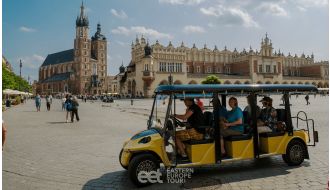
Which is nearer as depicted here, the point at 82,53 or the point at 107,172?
the point at 107,172

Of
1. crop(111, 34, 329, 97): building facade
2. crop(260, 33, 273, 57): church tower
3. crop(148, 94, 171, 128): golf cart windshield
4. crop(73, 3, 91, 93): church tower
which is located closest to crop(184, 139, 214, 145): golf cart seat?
crop(148, 94, 171, 128): golf cart windshield

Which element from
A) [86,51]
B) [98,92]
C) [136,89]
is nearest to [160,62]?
[136,89]

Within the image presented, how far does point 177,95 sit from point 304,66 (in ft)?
370

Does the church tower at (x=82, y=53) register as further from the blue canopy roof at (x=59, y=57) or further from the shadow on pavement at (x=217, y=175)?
the shadow on pavement at (x=217, y=175)

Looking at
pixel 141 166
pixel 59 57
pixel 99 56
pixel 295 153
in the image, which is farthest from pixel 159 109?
pixel 59 57

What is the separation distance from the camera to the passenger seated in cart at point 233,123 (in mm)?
6598

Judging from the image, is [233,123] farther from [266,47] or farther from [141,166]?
[266,47]

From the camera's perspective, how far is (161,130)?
20.2 feet

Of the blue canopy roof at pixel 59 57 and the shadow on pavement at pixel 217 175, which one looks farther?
the blue canopy roof at pixel 59 57

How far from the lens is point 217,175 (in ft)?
20.6

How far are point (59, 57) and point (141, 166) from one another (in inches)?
6093

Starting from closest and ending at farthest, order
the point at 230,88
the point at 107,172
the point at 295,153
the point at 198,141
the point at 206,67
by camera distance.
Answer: the point at 198,141 < the point at 230,88 < the point at 107,172 < the point at 295,153 < the point at 206,67

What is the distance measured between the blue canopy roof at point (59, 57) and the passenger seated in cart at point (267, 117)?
466 ft

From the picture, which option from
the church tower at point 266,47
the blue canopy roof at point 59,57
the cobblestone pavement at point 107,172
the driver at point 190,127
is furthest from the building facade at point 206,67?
the driver at point 190,127
